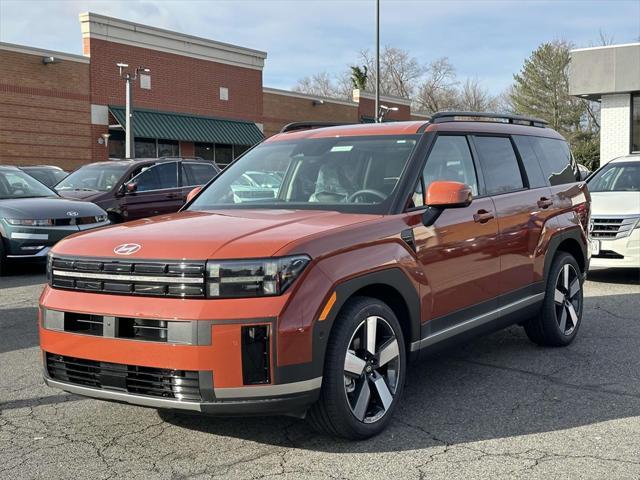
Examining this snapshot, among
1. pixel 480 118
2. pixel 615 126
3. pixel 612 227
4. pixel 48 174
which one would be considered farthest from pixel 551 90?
pixel 480 118

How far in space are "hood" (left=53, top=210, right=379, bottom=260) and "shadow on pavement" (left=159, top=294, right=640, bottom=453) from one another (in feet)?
3.83

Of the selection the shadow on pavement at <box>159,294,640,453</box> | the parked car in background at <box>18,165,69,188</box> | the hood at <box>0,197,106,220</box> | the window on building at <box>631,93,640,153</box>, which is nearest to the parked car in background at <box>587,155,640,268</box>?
the shadow on pavement at <box>159,294,640,453</box>

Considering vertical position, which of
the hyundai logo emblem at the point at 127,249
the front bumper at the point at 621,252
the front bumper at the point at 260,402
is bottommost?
the front bumper at the point at 260,402

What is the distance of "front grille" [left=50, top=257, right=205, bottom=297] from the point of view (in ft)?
11.7

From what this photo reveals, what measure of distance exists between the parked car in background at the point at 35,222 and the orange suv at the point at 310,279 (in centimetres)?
602

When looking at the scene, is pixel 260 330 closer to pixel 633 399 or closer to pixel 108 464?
pixel 108 464

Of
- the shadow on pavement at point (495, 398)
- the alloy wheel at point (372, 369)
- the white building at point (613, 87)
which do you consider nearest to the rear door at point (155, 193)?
the shadow on pavement at point (495, 398)

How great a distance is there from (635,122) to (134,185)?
16550 millimetres

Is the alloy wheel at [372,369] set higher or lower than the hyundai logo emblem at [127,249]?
lower

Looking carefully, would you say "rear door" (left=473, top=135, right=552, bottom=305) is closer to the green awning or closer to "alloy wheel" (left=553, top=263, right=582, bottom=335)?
"alloy wheel" (left=553, top=263, right=582, bottom=335)

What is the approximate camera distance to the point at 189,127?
33781mm

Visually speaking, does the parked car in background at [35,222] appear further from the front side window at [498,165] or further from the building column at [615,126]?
the building column at [615,126]

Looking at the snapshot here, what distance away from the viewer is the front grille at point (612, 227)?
939 centimetres

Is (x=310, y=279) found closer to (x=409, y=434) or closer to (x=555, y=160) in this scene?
(x=409, y=434)
